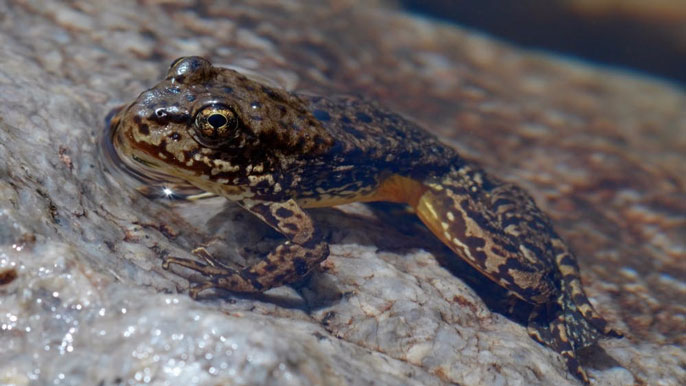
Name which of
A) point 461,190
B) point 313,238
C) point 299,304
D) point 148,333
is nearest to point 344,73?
point 461,190

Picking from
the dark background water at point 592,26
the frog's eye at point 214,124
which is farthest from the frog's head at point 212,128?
the dark background water at point 592,26

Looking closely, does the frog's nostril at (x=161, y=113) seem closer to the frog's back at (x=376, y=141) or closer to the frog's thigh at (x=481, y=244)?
the frog's back at (x=376, y=141)

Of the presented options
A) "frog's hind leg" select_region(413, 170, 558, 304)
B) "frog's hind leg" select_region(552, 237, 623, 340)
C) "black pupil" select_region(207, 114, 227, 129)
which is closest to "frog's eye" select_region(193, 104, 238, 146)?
"black pupil" select_region(207, 114, 227, 129)

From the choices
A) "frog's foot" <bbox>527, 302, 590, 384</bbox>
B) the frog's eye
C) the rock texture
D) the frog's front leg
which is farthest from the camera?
"frog's foot" <bbox>527, 302, 590, 384</bbox>

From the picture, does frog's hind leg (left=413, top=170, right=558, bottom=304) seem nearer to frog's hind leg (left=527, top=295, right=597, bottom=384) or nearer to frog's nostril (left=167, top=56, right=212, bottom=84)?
frog's hind leg (left=527, top=295, right=597, bottom=384)

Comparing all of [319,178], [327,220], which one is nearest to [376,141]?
[319,178]

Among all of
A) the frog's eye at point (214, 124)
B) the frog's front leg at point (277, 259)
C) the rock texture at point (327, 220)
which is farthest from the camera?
the frog's eye at point (214, 124)

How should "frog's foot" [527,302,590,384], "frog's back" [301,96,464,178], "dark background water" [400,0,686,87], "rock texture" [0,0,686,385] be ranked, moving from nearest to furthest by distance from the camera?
"rock texture" [0,0,686,385], "frog's foot" [527,302,590,384], "frog's back" [301,96,464,178], "dark background water" [400,0,686,87]

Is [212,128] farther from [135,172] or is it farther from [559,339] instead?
[559,339]
